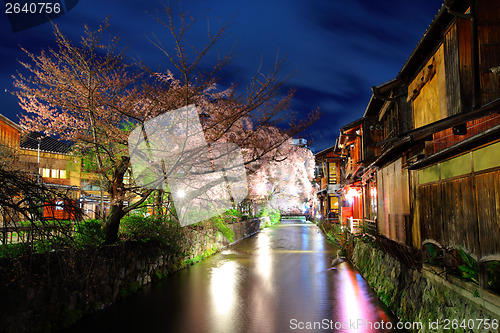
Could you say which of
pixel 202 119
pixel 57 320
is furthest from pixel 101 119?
pixel 57 320

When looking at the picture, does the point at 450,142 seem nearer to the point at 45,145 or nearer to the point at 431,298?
the point at 431,298

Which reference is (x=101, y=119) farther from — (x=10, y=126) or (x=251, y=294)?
(x=10, y=126)

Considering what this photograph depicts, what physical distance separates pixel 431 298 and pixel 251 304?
19.0 ft

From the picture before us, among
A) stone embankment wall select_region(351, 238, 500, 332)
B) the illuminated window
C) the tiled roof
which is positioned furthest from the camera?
the illuminated window

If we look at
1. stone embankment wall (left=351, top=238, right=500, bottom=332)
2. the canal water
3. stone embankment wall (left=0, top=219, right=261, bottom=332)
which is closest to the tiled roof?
the canal water

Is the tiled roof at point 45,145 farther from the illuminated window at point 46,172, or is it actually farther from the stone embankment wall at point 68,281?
the stone embankment wall at point 68,281

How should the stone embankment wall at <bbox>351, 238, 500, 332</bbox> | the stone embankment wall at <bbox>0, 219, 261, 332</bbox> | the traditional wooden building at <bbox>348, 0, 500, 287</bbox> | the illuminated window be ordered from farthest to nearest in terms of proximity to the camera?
1. the illuminated window
2. the stone embankment wall at <bbox>0, 219, 261, 332</bbox>
3. the traditional wooden building at <bbox>348, 0, 500, 287</bbox>
4. the stone embankment wall at <bbox>351, 238, 500, 332</bbox>

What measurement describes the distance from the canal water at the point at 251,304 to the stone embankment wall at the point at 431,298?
603 mm

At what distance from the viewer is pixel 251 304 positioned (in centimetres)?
1190

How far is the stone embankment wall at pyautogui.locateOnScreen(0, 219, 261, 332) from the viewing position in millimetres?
7392

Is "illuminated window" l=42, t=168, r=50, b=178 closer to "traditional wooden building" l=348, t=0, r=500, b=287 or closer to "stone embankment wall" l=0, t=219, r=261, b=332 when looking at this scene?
"stone embankment wall" l=0, t=219, r=261, b=332

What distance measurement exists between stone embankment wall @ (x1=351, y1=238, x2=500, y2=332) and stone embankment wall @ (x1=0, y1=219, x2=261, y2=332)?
21.3 feet

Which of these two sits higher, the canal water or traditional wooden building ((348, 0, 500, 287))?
traditional wooden building ((348, 0, 500, 287))

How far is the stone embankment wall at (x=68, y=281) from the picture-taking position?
7.39 m
